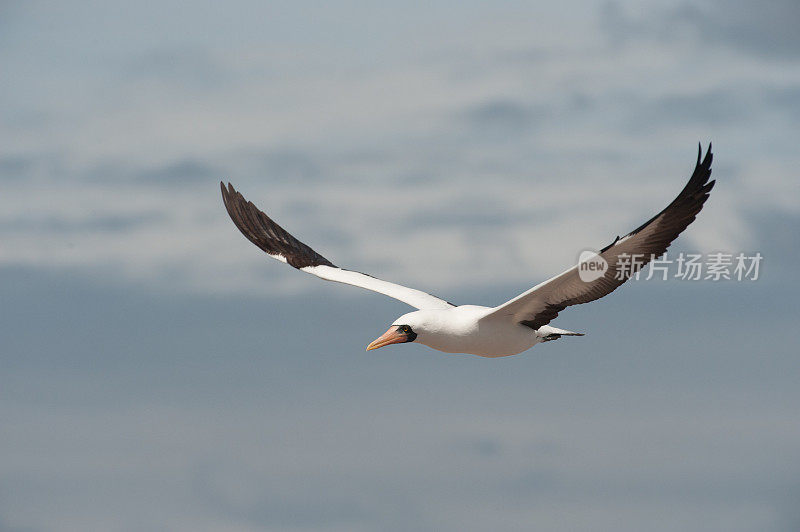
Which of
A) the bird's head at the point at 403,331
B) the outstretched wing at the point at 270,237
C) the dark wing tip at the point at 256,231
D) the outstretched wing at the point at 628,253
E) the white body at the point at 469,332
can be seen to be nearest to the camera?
the outstretched wing at the point at 628,253

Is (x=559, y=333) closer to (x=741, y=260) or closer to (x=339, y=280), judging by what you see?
(x=741, y=260)

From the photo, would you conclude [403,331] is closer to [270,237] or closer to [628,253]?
[628,253]

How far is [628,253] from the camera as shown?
13.5 meters

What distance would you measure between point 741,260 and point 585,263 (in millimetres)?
3172

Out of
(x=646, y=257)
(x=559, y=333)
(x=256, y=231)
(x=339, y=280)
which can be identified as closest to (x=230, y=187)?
(x=256, y=231)

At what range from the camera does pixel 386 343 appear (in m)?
15.5

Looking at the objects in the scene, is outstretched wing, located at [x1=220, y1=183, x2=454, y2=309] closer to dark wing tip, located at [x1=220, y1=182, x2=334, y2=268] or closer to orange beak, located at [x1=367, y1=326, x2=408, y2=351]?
dark wing tip, located at [x1=220, y1=182, x2=334, y2=268]

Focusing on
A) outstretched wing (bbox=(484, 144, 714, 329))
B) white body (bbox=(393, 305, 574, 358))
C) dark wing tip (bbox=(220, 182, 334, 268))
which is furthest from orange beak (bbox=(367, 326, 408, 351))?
dark wing tip (bbox=(220, 182, 334, 268))

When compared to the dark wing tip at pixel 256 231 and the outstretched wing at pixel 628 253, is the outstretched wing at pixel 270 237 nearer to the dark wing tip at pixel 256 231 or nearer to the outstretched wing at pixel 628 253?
the dark wing tip at pixel 256 231

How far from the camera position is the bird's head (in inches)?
607

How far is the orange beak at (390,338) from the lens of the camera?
15461 millimetres

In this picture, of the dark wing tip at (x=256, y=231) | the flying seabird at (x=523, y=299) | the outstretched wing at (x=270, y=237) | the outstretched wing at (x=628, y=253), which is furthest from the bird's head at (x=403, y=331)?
the dark wing tip at (x=256, y=231)

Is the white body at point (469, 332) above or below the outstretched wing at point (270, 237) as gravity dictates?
below

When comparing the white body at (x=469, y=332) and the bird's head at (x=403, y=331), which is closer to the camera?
the white body at (x=469, y=332)
